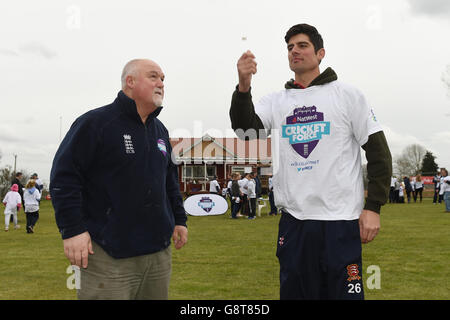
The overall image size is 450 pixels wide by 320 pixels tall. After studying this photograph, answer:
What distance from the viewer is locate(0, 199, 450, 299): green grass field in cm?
584

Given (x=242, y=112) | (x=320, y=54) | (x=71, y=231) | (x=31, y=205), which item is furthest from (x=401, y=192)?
(x=71, y=231)

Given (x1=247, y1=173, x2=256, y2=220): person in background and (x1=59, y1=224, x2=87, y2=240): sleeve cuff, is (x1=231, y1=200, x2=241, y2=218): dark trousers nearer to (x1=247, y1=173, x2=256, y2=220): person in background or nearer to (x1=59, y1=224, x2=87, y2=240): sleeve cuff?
(x1=247, y1=173, x2=256, y2=220): person in background

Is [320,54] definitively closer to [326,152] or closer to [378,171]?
[326,152]

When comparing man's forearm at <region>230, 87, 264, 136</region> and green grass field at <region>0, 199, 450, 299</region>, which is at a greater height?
man's forearm at <region>230, 87, 264, 136</region>

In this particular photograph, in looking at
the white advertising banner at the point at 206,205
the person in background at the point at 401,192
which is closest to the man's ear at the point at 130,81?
the white advertising banner at the point at 206,205

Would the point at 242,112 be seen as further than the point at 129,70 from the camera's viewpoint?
No

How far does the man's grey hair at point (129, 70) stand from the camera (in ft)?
9.37

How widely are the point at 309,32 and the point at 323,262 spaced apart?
4.88ft

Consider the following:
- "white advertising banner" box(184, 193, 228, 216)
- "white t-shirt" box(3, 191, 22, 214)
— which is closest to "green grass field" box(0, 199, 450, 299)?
"white t-shirt" box(3, 191, 22, 214)

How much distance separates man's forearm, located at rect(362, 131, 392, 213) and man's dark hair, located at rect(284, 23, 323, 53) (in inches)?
28.3

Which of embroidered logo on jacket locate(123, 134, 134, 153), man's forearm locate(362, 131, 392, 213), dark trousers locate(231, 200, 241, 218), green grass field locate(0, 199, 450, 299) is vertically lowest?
green grass field locate(0, 199, 450, 299)

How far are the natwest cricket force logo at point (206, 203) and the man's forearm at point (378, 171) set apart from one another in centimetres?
1640

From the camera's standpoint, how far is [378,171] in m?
2.68
